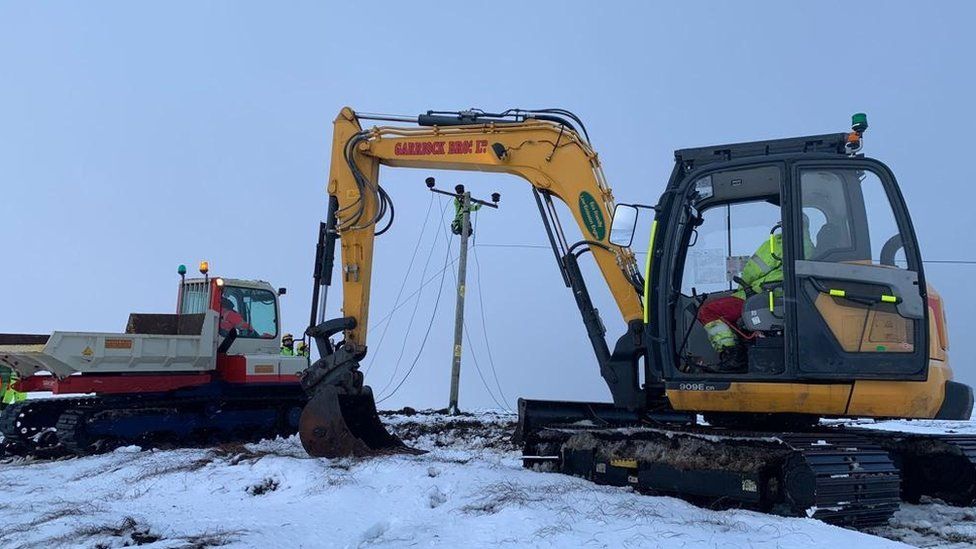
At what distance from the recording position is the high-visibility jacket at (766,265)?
19.9 ft

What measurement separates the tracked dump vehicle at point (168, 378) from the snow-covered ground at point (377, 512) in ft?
7.99

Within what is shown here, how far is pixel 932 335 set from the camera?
5.91m

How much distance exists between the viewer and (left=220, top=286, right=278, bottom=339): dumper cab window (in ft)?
41.9

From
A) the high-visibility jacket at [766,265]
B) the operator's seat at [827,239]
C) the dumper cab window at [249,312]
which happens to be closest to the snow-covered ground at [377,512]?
the high-visibility jacket at [766,265]

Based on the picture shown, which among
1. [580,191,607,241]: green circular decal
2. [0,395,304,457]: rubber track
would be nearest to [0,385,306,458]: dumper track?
[0,395,304,457]: rubber track

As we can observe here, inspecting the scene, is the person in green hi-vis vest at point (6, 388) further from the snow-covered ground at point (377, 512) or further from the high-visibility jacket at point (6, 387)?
the snow-covered ground at point (377, 512)

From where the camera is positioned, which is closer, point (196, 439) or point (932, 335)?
point (932, 335)

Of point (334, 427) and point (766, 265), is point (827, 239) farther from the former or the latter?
point (334, 427)

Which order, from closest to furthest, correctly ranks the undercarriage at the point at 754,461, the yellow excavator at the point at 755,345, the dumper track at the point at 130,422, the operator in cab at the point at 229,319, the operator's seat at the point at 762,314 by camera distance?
the undercarriage at the point at 754,461 → the yellow excavator at the point at 755,345 → the operator's seat at the point at 762,314 → the dumper track at the point at 130,422 → the operator in cab at the point at 229,319

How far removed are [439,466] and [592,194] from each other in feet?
10.1

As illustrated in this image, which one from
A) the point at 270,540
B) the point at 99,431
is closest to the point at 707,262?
the point at 270,540

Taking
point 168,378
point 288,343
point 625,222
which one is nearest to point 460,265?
point 288,343

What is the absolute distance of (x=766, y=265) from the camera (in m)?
6.21

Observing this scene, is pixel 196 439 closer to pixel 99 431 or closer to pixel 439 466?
pixel 99 431
